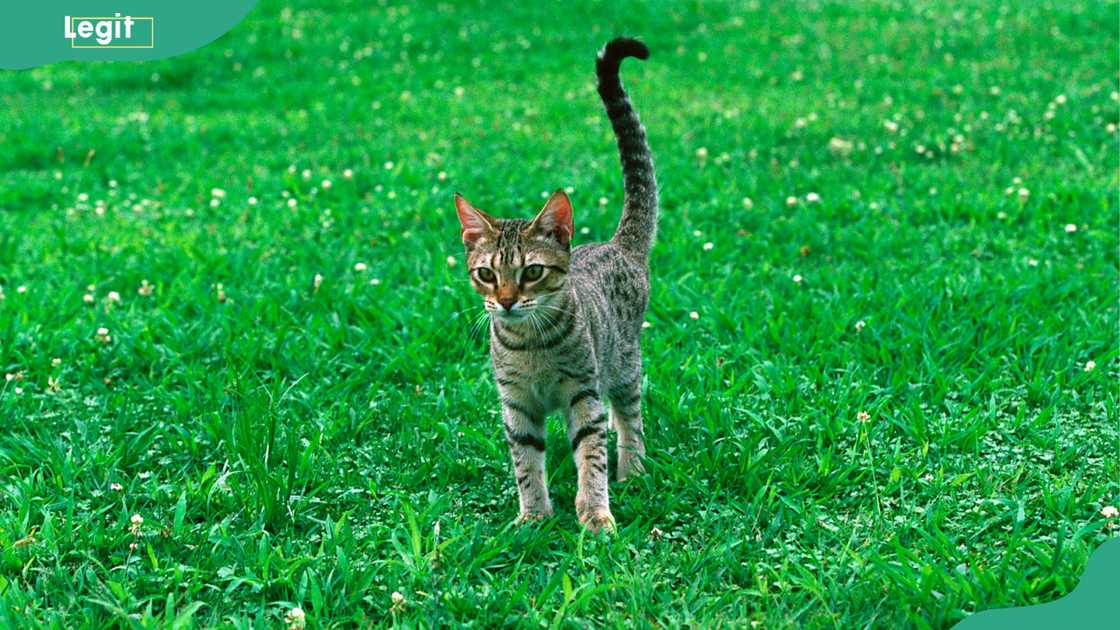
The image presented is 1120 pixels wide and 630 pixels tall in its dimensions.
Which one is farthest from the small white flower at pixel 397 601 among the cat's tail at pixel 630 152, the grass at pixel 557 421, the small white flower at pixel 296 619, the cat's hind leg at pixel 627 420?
the cat's tail at pixel 630 152

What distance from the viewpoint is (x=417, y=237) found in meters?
8.27

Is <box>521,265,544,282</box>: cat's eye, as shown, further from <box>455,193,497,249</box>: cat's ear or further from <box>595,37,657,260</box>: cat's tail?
<box>595,37,657,260</box>: cat's tail

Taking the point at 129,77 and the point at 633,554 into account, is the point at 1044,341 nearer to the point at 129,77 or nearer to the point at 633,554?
the point at 633,554

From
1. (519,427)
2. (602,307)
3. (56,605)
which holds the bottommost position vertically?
(56,605)

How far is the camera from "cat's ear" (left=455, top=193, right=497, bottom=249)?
14.9ft

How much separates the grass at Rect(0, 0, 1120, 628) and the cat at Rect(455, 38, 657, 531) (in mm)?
226

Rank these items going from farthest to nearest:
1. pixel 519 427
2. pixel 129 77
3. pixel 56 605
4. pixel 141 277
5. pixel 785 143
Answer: pixel 129 77, pixel 785 143, pixel 141 277, pixel 519 427, pixel 56 605

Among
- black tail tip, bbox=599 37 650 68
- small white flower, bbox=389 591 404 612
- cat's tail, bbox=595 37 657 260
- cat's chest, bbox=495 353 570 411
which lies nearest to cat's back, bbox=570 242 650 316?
cat's tail, bbox=595 37 657 260

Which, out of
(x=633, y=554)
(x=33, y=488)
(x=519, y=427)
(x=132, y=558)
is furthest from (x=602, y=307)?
(x=33, y=488)

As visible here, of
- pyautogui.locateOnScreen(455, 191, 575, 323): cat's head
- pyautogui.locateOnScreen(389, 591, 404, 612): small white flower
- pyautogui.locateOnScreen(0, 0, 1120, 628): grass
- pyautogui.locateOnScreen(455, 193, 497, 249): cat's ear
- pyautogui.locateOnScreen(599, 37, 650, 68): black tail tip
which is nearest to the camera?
pyautogui.locateOnScreen(389, 591, 404, 612): small white flower

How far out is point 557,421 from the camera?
5.64 m

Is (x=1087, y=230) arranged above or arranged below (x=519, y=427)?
above

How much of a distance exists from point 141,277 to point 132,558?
3786mm

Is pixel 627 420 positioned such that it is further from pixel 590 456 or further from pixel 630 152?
pixel 630 152
